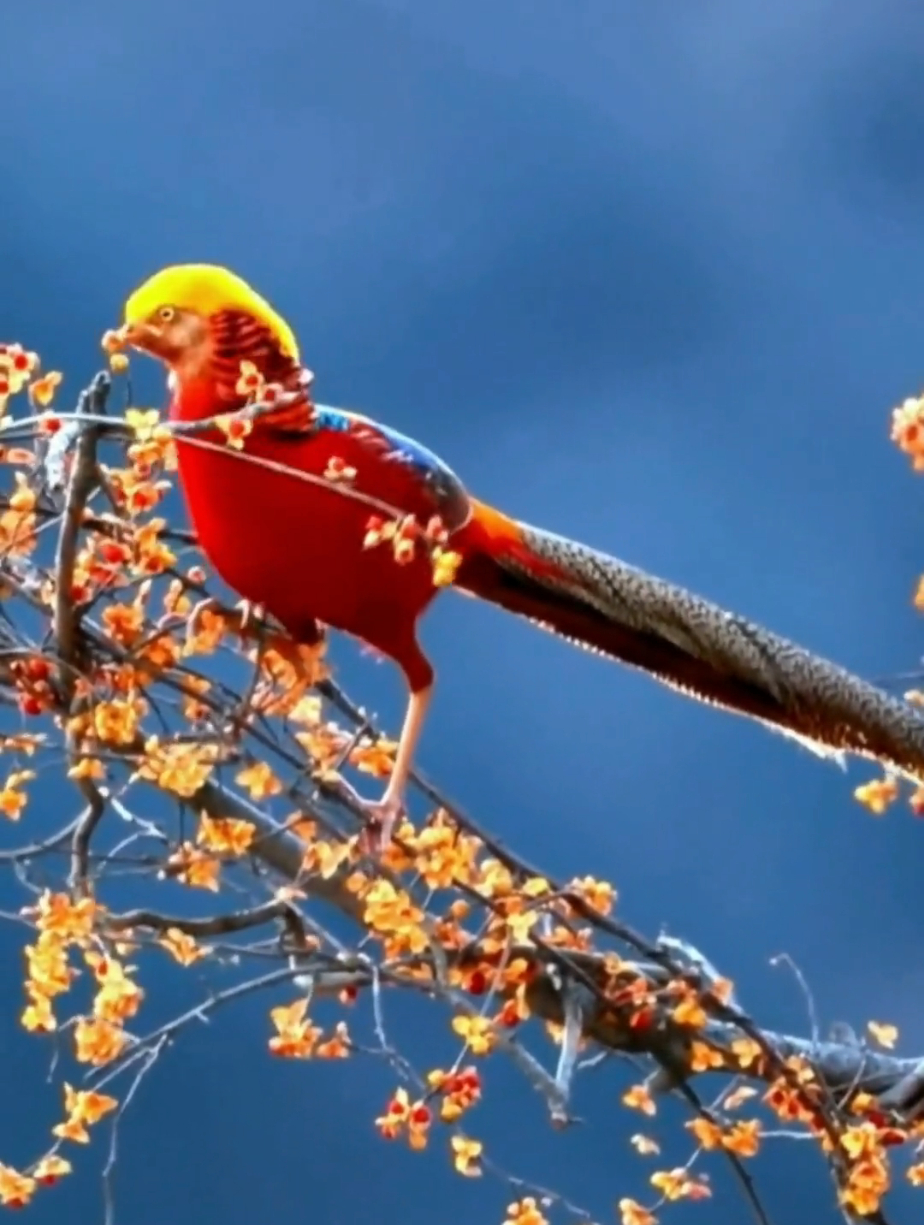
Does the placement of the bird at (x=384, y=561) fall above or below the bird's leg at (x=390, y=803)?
above

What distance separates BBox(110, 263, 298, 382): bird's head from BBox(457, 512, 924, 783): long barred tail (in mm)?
401

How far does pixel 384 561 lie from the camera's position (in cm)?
218

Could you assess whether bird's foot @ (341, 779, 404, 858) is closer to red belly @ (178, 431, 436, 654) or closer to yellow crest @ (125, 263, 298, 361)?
red belly @ (178, 431, 436, 654)

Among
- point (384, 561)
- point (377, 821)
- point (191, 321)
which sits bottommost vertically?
point (377, 821)

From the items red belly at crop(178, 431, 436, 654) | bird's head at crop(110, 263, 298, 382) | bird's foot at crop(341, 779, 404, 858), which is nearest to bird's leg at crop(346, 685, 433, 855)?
bird's foot at crop(341, 779, 404, 858)

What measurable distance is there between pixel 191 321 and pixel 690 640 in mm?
736

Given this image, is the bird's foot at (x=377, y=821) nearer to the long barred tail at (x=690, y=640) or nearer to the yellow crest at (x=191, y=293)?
the long barred tail at (x=690, y=640)

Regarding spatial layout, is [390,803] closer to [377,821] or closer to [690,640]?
[377,821]

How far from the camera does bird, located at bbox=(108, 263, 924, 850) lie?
2.14 metres

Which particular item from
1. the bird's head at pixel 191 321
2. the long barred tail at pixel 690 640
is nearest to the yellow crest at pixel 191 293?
the bird's head at pixel 191 321

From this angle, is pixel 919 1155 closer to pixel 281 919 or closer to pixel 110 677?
pixel 281 919

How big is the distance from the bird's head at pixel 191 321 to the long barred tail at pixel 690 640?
0.40 meters

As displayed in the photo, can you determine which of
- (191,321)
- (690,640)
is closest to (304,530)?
(191,321)

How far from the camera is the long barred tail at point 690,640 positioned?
2.32 metres
